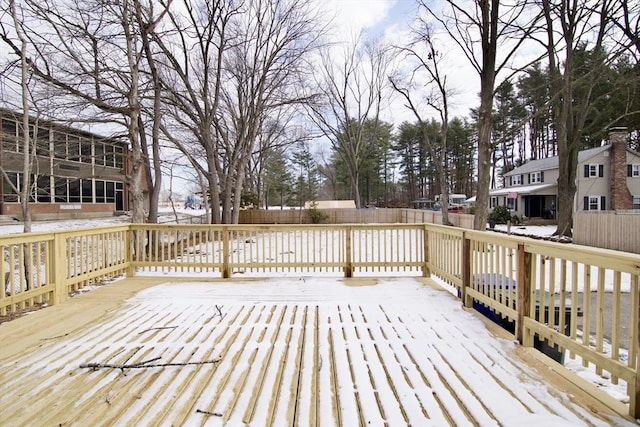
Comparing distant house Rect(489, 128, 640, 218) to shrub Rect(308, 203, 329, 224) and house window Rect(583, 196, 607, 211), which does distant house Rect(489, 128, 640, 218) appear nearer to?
house window Rect(583, 196, 607, 211)

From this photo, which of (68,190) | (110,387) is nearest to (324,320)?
(110,387)

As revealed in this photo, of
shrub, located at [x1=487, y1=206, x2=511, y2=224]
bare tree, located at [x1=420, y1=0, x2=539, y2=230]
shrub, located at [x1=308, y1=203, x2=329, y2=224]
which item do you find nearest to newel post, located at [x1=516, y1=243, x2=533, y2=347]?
bare tree, located at [x1=420, y1=0, x2=539, y2=230]

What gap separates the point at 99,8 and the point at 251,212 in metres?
Result: 13.9

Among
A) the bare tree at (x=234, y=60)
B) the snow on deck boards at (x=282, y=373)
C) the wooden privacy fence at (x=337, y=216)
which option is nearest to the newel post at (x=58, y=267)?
the snow on deck boards at (x=282, y=373)

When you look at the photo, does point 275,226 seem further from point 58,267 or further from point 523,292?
point 523,292

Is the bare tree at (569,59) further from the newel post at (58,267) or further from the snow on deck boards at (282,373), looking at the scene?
the newel post at (58,267)

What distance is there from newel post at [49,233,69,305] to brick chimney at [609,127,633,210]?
2387cm

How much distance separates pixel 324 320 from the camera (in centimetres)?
328

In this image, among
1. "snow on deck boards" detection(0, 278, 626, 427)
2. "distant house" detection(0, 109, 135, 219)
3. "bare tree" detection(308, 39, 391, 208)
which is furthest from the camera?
"bare tree" detection(308, 39, 391, 208)

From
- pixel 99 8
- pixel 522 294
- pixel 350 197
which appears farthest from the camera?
pixel 350 197

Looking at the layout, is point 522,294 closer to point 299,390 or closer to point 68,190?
point 299,390

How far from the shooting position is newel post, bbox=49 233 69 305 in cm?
388

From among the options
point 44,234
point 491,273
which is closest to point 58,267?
point 44,234

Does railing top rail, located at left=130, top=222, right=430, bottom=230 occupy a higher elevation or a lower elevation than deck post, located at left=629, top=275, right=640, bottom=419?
higher
